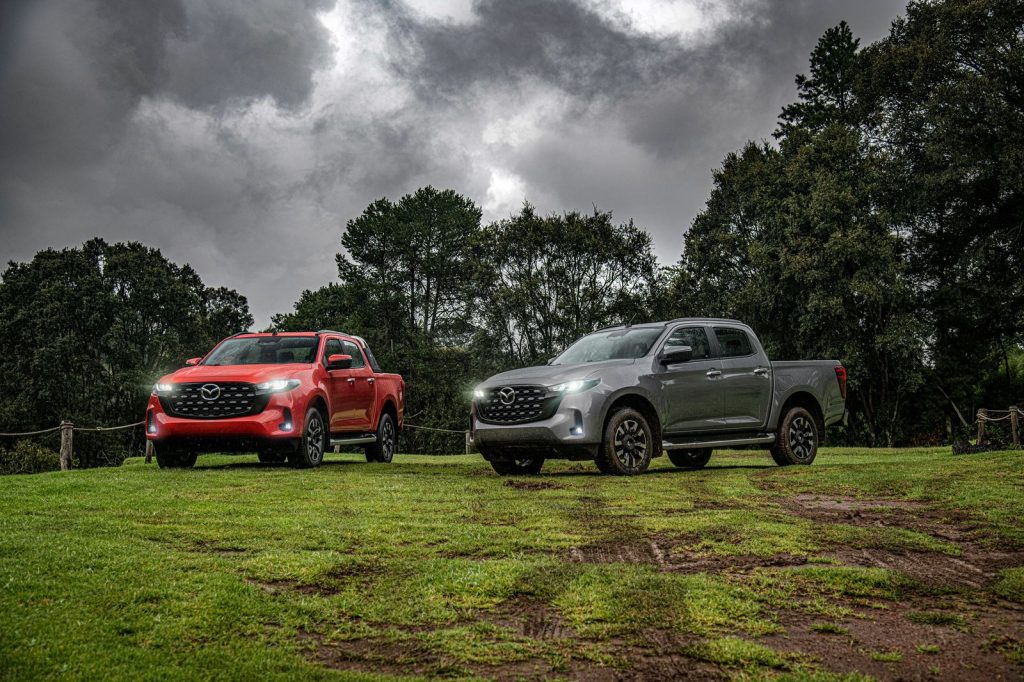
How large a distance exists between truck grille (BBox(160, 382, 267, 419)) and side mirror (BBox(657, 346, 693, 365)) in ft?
17.9

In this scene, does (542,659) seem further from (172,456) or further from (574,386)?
(172,456)

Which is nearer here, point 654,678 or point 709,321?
point 654,678

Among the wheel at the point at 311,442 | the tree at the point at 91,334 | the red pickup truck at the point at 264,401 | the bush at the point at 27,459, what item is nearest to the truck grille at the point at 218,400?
the red pickup truck at the point at 264,401

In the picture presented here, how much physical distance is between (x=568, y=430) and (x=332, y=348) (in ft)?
17.1

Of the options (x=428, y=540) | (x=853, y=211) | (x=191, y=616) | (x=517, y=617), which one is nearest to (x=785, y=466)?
(x=428, y=540)

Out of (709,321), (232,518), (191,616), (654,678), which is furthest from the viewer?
(709,321)

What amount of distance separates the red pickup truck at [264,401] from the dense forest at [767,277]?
24.7 m

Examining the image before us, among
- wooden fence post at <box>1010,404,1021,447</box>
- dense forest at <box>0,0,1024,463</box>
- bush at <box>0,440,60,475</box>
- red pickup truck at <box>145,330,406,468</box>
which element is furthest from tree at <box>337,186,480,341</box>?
red pickup truck at <box>145,330,406,468</box>

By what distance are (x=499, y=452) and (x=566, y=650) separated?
316 inches

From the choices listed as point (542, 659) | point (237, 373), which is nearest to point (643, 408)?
point (237, 373)

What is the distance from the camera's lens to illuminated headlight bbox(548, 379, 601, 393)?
11.3 m

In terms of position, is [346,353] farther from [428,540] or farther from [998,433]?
[998,433]

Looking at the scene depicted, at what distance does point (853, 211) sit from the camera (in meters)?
36.2

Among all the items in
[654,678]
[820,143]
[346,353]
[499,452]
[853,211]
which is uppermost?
[820,143]
